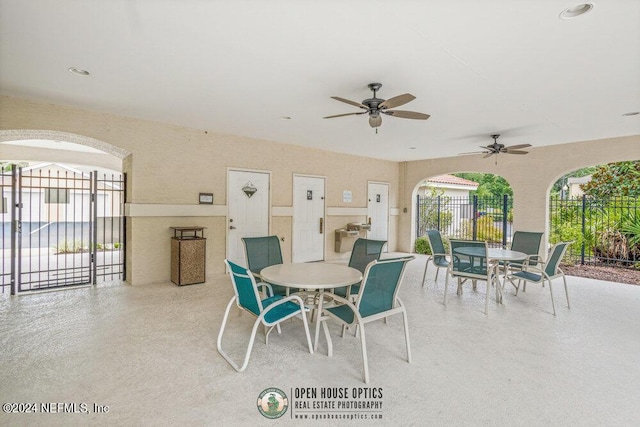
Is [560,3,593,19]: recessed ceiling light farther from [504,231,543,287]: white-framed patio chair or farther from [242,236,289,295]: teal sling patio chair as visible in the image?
[504,231,543,287]: white-framed patio chair

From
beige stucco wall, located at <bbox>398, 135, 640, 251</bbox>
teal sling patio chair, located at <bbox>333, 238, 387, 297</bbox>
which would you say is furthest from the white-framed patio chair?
teal sling patio chair, located at <bbox>333, 238, 387, 297</bbox>

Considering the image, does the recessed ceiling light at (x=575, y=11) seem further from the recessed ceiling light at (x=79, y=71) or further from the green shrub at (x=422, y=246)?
the green shrub at (x=422, y=246)

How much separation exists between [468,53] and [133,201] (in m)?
4.90

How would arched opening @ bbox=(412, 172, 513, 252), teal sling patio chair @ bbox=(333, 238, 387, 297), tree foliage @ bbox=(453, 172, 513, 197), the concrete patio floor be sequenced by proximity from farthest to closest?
1. tree foliage @ bbox=(453, 172, 513, 197)
2. arched opening @ bbox=(412, 172, 513, 252)
3. teal sling patio chair @ bbox=(333, 238, 387, 297)
4. the concrete patio floor

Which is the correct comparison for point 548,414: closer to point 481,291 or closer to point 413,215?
point 481,291

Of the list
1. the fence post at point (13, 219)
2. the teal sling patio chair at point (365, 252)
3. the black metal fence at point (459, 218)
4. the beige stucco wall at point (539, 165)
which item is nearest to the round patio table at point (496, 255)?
the teal sling patio chair at point (365, 252)

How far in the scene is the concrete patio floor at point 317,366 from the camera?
6.72 ft

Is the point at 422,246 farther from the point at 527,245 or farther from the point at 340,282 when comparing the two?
the point at 340,282

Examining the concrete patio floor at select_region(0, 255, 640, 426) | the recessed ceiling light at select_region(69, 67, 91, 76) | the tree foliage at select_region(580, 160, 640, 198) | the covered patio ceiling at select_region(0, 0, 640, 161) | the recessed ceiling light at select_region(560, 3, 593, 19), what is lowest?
the concrete patio floor at select_region(0, 255, 640, 426)

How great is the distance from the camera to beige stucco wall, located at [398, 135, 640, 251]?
19.0ft

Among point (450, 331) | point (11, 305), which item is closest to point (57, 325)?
point (11, 305)

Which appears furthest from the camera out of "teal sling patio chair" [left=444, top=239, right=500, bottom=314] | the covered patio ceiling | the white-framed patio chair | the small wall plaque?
the small wall plaque

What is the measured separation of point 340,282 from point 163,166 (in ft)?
12.8

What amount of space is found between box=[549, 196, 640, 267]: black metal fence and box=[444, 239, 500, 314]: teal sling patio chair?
4.49 metres
